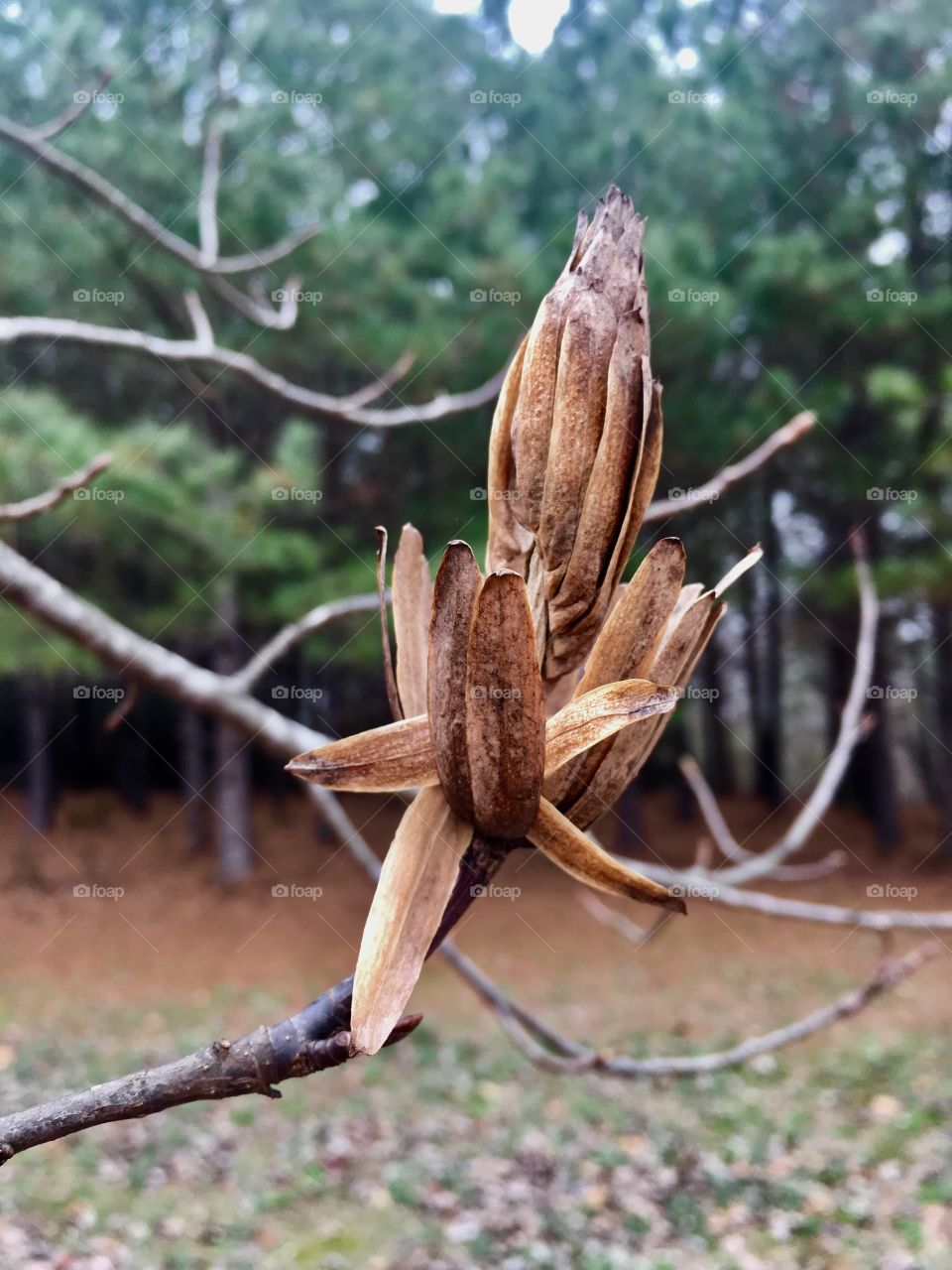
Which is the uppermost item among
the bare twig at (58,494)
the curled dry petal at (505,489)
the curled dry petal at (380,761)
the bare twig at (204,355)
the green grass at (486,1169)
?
the bare twig at (204,355)

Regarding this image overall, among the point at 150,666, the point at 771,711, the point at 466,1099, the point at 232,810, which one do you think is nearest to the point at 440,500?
the point at 232,810

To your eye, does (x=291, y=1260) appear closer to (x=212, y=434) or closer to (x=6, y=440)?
(x=6, y=440)

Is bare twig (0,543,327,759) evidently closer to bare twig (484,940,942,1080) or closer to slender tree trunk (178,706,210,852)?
bare twig (484,940,942,1080)

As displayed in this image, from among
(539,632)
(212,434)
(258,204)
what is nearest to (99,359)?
(212,434)

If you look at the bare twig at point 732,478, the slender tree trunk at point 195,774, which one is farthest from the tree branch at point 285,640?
the slender tree trunk at point 195,774

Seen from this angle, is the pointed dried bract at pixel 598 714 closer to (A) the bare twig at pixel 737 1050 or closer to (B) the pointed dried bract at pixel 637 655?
(B) the pointed dried bract at pixel 637 655

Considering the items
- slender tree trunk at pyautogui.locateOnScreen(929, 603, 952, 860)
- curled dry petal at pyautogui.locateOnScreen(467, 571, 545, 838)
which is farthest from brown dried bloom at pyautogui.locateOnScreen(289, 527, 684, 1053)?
slender tree trunk at pyautogui.locateOnScreen(929, 603, 952, 860)
